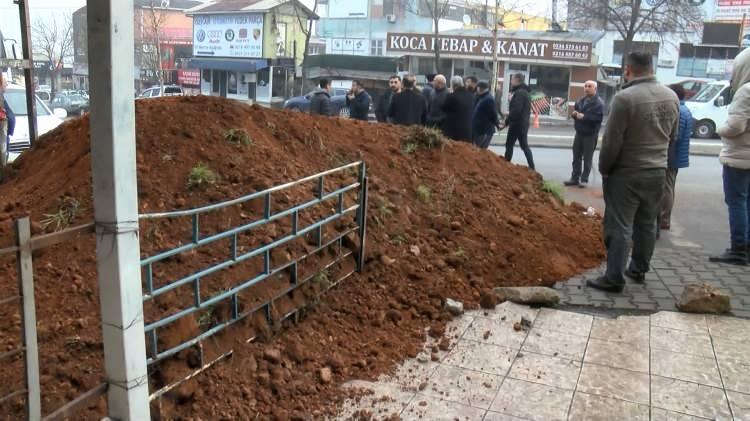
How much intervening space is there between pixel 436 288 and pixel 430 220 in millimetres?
1105

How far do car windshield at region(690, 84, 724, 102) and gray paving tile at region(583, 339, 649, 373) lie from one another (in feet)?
76.6

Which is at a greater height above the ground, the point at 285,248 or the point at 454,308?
the point at 285,248

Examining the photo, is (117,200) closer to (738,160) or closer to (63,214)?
(63,214)

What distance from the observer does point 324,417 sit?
11.5 ft

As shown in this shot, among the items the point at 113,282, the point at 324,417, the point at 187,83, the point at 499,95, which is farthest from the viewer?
the point at 187,83

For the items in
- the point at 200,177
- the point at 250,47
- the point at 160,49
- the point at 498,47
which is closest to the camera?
the point at 200,177

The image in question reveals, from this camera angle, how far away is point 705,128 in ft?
80.6

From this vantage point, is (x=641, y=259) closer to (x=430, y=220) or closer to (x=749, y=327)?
(x=749, y=327)

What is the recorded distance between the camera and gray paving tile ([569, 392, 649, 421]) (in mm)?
3529

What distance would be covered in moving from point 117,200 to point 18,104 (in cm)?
1170

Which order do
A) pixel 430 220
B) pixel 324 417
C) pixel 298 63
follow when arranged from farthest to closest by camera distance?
pixel 298 63 < pixel 430 220 < pixel 324 417

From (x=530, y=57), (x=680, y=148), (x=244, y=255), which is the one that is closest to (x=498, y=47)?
(x=530, y=57)

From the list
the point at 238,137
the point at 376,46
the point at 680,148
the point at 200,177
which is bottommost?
the point at 200,177

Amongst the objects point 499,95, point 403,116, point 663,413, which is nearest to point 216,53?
point 499,95
